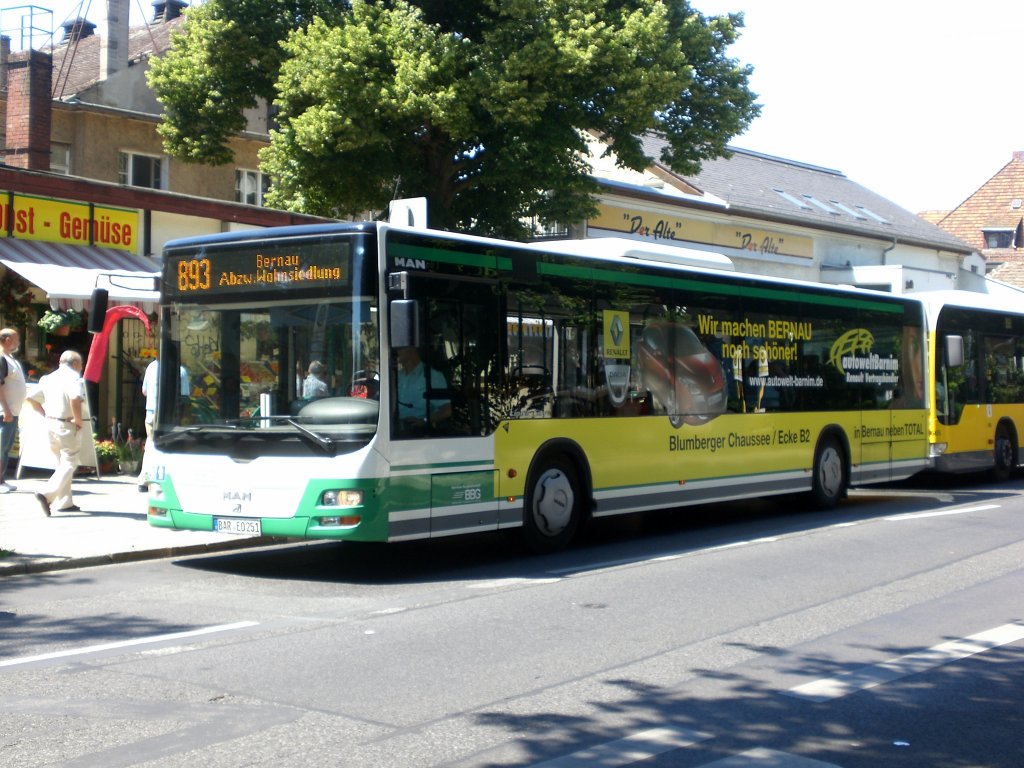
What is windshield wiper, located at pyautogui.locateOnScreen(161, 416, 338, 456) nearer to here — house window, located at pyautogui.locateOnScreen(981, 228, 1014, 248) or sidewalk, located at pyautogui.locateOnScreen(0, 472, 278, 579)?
sidewalk, located at pyautogui.locateOnScreen(0, 472, 278, 579)

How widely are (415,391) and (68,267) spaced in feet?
32.7

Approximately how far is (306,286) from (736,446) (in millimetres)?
6123

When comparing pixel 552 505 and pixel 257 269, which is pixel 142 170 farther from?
pixel 552 505

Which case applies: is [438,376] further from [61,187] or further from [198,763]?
[61,187]

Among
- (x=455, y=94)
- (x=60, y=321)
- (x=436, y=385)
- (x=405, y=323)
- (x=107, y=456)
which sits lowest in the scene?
(x=107, y=456)

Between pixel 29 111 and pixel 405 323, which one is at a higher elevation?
pixel 29 111

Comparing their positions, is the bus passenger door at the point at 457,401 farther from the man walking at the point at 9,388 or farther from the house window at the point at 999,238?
the house window at the point at 999,238

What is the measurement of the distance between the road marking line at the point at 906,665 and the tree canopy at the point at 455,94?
12758 mm

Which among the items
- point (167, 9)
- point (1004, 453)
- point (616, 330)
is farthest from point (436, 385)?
point (167, 9)

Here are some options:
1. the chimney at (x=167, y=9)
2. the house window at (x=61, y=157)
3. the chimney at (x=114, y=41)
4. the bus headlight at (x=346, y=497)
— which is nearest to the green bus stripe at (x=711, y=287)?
the bus headlight at (x=346, y=497)

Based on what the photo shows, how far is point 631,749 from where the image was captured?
18.5 feet

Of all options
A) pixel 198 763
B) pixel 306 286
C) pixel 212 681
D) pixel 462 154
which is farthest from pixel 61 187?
pixel 198 763

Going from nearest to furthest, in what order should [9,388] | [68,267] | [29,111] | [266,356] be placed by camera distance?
[266,356]
[9,388]
[68,267]
[29,111]

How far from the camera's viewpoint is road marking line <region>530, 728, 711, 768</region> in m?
5.41
